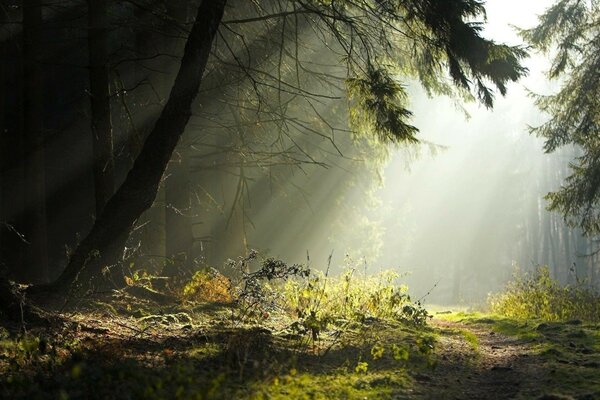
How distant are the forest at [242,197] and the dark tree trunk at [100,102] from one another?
0.09 feet

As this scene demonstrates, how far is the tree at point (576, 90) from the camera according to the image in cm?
1205

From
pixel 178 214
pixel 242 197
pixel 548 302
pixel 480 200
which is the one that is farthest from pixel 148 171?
pixel 480 200

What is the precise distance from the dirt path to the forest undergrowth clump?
3.99 meters

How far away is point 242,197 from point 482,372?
22.5 feet

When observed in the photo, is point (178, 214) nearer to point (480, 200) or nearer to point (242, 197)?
point (242, 197)

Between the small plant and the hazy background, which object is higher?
the hazy background

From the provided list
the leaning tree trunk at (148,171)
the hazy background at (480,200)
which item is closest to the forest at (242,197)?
the leaning tree trunk at (148,171)

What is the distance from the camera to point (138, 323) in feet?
19.0

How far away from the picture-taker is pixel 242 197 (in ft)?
36.1

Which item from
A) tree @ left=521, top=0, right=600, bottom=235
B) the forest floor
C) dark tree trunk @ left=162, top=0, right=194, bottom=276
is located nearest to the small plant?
dark tree trunk @ left=162, top=0, right=194, bottom=276

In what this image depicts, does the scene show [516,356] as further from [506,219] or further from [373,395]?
[506,219]

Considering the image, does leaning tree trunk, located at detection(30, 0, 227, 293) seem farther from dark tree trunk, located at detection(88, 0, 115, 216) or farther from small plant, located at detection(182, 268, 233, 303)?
small plant, located at detection(182, 268, 233, 303)

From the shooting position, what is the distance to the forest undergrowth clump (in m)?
10.3

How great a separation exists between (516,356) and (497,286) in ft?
209
